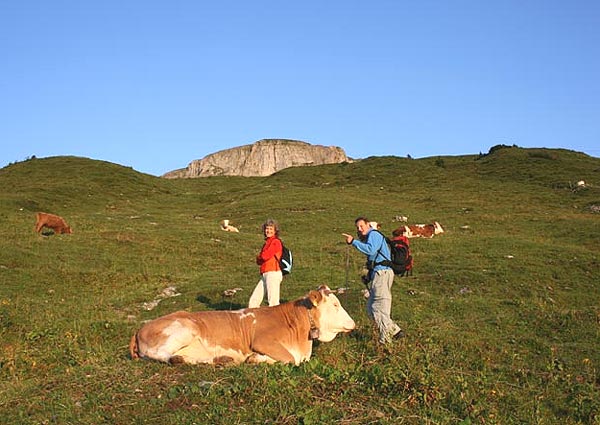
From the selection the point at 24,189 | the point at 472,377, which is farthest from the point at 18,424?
the point at 24,189

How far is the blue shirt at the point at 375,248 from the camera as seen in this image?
1088 centimetres

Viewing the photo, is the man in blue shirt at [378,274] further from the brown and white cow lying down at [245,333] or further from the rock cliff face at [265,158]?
the rock cliff face at [265,158]

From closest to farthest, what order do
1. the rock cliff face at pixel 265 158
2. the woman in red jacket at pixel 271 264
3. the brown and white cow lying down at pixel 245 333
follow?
1. the brown and white cow lying down at pixel 245 333
2. the woman in red jacket at pixel 271 264
3. the rock cliff face at pixel 265 158

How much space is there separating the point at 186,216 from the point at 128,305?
24.8m

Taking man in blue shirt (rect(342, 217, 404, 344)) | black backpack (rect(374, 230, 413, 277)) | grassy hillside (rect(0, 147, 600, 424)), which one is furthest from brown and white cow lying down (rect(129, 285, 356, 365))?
black backpack (rect(374, 230, 413, 277))

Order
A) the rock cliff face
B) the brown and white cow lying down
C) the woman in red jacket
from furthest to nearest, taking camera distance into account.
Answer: the rock cliff face < the woman in red jacket < the brown and white cow lying down

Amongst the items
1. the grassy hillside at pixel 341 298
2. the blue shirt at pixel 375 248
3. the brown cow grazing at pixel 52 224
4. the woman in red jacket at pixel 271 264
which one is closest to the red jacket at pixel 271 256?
the woman in red jacket at pixel 271 264

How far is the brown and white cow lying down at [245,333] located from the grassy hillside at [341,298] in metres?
0.48

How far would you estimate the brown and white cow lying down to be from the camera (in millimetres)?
8719

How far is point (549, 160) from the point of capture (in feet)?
182

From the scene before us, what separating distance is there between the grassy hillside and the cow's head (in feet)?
1.10

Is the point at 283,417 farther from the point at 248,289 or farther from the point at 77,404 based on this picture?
the point at 248,289

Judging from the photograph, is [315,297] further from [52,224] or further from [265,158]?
[265,158]

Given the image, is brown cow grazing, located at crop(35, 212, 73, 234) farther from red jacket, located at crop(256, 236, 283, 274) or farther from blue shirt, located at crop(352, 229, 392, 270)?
blue shirt, located at crop(352, 229, 392, 270)
